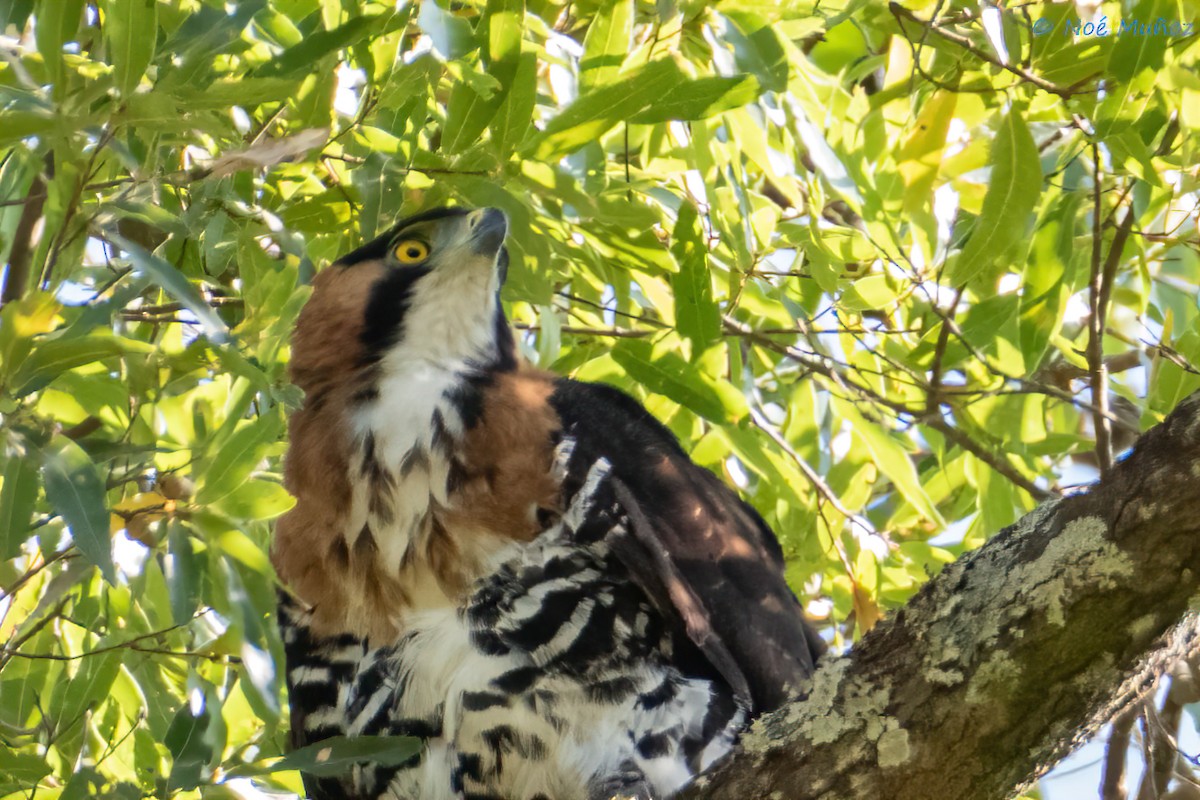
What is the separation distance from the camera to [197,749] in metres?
2.72

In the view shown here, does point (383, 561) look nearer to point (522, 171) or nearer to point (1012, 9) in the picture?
point (522, 171)

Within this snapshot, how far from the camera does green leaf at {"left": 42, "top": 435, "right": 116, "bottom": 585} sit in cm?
211

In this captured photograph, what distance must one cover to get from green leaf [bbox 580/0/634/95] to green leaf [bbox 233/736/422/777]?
150 centimetres

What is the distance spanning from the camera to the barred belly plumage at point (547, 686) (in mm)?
2854

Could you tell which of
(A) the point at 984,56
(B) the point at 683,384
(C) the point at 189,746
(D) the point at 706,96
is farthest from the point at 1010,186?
(C) the point at 189,746

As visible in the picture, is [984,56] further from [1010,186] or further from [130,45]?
[130,45]

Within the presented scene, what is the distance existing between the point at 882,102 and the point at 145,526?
2.11 meters

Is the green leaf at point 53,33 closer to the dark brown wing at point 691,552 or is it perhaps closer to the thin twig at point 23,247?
the thin twig at point 23,247

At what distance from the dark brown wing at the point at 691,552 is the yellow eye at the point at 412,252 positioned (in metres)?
0.46

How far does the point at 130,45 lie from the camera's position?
2213mm

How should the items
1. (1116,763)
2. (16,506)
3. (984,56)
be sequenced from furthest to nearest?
(1116,763) < (984,56) < (16,506)

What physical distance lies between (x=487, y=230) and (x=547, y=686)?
1046 millimetres

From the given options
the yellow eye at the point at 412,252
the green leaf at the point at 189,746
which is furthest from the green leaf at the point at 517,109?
the green leaf at the point at 189,746

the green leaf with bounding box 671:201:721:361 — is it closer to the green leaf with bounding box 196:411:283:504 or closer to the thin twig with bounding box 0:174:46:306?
the green leaf with bounding box 196:411:283:504
